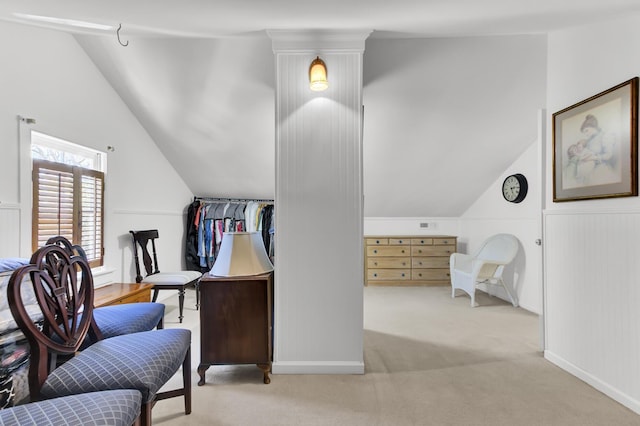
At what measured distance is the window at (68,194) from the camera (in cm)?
256

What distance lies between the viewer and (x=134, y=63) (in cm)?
312

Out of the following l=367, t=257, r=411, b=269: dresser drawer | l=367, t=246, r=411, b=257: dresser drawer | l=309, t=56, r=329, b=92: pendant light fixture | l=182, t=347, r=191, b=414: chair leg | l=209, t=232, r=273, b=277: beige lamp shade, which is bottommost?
l=182, t=347, r=191, b=414: chair leg

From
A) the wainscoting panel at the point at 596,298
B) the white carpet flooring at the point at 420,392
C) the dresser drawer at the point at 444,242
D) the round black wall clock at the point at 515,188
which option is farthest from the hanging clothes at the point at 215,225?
the wainscoting panel at the point at 596,298

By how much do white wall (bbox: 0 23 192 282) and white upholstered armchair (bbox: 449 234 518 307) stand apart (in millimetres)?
3723

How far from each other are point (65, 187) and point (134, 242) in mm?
927

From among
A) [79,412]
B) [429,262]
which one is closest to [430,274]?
[429,262]

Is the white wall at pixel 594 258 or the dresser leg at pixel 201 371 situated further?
the dresser leg at pixel 201 371

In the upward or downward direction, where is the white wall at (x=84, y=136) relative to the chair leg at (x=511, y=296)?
upward

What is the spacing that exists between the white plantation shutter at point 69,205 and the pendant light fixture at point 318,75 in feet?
6.98

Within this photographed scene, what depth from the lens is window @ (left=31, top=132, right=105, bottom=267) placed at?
256 centimetres

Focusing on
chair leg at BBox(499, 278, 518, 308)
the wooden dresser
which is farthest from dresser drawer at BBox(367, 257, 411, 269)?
chair leg at BBox(499, 278, 518, 308)

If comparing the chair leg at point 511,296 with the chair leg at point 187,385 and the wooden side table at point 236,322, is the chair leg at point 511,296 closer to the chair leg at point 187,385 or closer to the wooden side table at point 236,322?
the wooden side table at point 236,322

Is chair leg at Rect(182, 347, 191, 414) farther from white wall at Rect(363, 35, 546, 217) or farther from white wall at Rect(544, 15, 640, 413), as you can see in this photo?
white wall at Rect(363, 35, 546, 217)

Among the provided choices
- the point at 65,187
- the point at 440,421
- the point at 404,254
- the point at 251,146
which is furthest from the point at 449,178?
the point at 65,187
